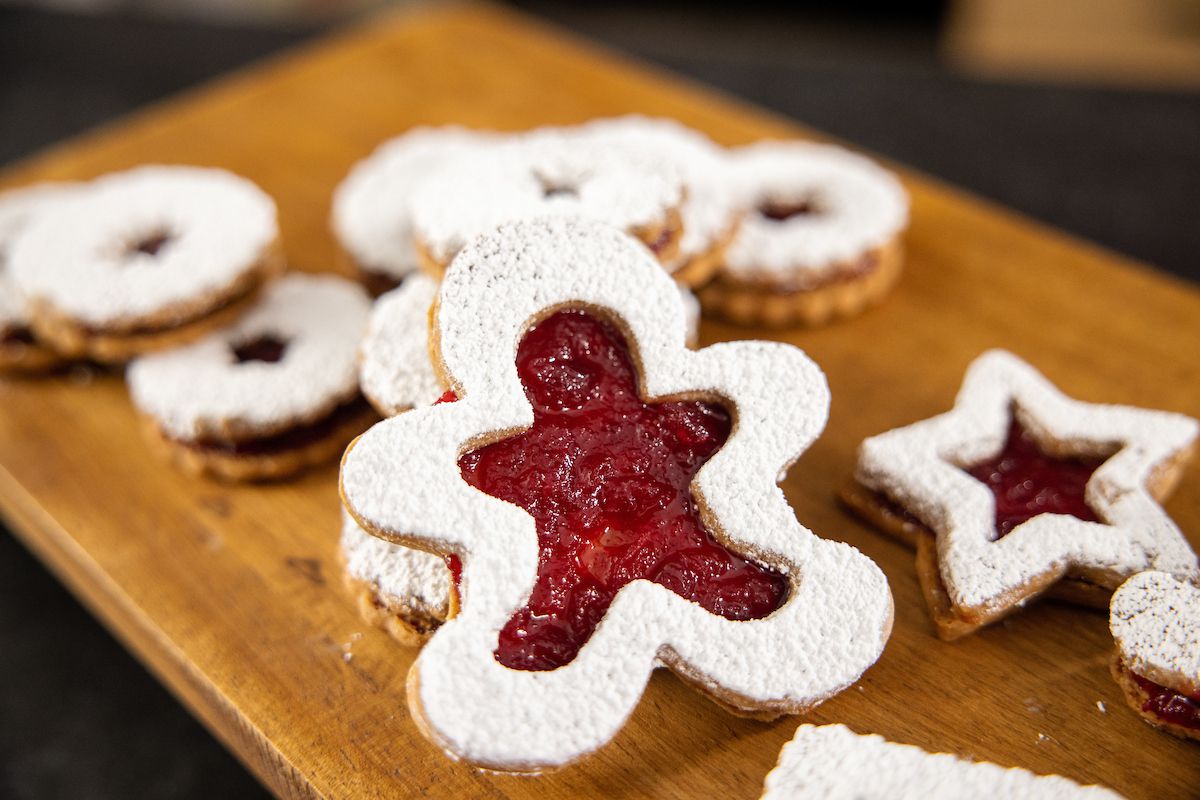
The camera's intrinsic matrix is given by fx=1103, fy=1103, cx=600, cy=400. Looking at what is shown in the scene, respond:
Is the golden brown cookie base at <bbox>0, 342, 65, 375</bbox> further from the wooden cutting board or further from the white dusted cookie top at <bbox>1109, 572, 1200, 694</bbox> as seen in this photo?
the white dusted cookie top at <bbox>1109, 572, 1200, 694</bbox>

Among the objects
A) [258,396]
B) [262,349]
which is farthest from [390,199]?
[258,396]

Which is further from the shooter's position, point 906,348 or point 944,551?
point 906,348

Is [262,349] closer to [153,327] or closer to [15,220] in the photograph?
[153,327]

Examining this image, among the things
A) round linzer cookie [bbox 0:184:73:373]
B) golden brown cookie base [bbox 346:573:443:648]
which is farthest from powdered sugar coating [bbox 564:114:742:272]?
round linzer cookie [bbox 0:184:73:373]

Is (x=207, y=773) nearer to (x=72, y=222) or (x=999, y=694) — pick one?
(x=72, y=222)

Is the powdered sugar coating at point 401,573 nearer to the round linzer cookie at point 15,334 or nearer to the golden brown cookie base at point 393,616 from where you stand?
the golden brown cookie base at point 393,616

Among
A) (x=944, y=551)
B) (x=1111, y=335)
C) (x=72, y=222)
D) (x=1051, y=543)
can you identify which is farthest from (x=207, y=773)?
(x=1111, y=335)

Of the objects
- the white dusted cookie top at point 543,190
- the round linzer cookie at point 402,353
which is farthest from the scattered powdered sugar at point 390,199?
the round linzer cookie at point 402,353
